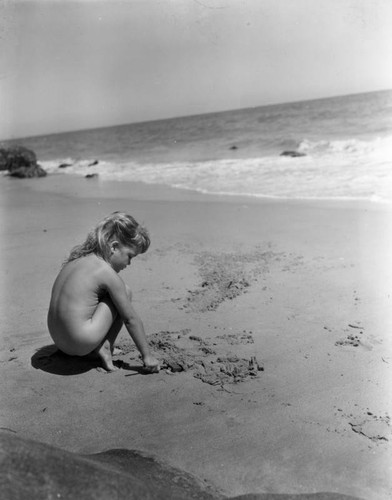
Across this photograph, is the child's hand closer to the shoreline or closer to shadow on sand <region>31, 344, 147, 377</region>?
shadow on sand <region>31, 344, 147, 377</region>

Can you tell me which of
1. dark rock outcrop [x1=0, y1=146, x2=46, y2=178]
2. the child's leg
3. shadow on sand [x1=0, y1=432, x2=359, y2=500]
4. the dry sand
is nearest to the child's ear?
the child's leg

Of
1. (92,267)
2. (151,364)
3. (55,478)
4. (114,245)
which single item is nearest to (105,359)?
(151,364)

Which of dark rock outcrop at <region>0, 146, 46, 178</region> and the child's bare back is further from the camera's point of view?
dark rock outcrop at <region>0, 146, 46, 178</region>

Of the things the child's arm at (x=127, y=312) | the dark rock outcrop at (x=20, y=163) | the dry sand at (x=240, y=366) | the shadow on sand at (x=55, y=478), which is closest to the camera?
the shadow on sand at (x=55, y=478)

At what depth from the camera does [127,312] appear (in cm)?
306

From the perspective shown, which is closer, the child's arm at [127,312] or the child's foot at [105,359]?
the child's arm at [127,312]

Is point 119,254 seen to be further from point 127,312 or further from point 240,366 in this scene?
point 240,366

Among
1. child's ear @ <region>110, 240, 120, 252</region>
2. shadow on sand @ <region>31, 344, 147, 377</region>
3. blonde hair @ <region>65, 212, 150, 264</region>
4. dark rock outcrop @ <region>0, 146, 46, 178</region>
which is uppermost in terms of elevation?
dark rock outcrop @ <region>0, 146, 46, 178</region>

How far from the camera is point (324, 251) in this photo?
206 inches

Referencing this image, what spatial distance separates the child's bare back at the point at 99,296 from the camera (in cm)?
303

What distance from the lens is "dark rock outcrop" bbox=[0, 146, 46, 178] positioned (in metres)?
18.6

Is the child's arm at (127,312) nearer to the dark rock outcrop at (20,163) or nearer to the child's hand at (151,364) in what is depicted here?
the child's hand at (151,364)

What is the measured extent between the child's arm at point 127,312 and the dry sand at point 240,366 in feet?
0.36

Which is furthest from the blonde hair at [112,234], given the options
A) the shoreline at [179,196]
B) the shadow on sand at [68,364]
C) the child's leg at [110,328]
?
the shoreline at [179,196]
